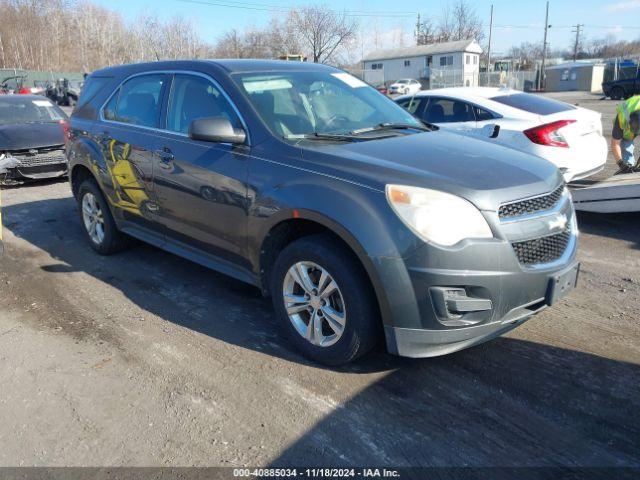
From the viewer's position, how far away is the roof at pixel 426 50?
218ft

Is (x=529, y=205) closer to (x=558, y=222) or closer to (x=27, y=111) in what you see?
(x=558, y=222)

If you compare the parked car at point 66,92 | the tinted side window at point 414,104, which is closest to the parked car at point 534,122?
the tinted side window at point 414,104

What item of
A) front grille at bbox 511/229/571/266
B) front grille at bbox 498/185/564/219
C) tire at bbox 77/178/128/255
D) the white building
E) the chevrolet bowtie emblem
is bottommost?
tire at bbox 77/178/128/255

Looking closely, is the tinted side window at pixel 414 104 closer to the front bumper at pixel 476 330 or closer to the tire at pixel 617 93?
the front bumper at pixel 476 330

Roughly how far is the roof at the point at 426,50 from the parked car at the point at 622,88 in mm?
34848

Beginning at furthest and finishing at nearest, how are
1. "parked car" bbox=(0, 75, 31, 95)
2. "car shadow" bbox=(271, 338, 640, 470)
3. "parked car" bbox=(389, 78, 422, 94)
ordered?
"parked car" bbox=(389, 78, 422, 94) < "parked car" bbox=(0, 75, 31, 95) < "car shadow" bbox=(271, 338, 640, 470)

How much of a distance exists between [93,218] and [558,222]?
4678mm

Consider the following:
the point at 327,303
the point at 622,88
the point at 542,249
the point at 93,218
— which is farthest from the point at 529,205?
the point at 622,88

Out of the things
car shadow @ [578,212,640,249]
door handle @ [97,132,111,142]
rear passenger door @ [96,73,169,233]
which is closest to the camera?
rear passenger door @ [96,73,169,233]

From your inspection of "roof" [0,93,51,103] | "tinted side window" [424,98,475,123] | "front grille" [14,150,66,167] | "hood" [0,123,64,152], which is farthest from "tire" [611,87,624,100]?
"front grille" [14,150,66,167]

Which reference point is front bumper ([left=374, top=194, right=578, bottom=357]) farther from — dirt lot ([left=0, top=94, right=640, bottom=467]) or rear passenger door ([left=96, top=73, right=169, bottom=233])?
rear passenger door ([left=96, top=73, right=169, bottom=233])

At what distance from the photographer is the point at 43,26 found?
72812mm

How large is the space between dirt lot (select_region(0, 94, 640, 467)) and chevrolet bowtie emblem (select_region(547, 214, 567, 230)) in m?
0.86

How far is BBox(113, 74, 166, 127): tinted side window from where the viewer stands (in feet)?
15.3
